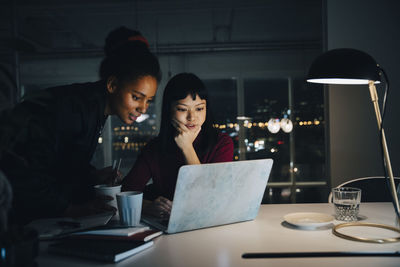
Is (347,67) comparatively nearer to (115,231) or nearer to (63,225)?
(115,231)

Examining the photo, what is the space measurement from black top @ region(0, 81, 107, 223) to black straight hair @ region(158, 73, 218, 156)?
1.41 feet

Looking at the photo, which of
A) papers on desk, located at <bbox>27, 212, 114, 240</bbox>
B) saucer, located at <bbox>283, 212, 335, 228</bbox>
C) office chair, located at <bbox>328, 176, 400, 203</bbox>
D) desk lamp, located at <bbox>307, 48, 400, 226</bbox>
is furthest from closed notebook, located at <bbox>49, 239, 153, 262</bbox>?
office chair, located at <bbox>328, 176, 400, 203</bbox>

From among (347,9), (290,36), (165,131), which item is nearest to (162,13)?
(290,36)

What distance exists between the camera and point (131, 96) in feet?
5.36

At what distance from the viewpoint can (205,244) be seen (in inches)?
41.9

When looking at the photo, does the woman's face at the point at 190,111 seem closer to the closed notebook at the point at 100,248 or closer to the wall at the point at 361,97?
the closed notebook at the point at 100,248

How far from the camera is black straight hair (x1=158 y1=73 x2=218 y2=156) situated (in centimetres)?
189

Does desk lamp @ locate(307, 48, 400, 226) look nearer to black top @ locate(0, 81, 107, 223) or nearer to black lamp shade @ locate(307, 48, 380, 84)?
black lamp shade @ locate(307, 48, 380, 84)

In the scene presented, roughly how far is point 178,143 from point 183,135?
5 cm

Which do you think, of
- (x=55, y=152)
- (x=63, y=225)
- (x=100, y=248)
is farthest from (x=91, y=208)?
(x=100, y=248)

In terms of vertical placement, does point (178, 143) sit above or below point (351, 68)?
below

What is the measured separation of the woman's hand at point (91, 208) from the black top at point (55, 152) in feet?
0.13

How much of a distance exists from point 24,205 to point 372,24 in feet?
8.94

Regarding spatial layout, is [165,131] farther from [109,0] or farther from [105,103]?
[109,0]
